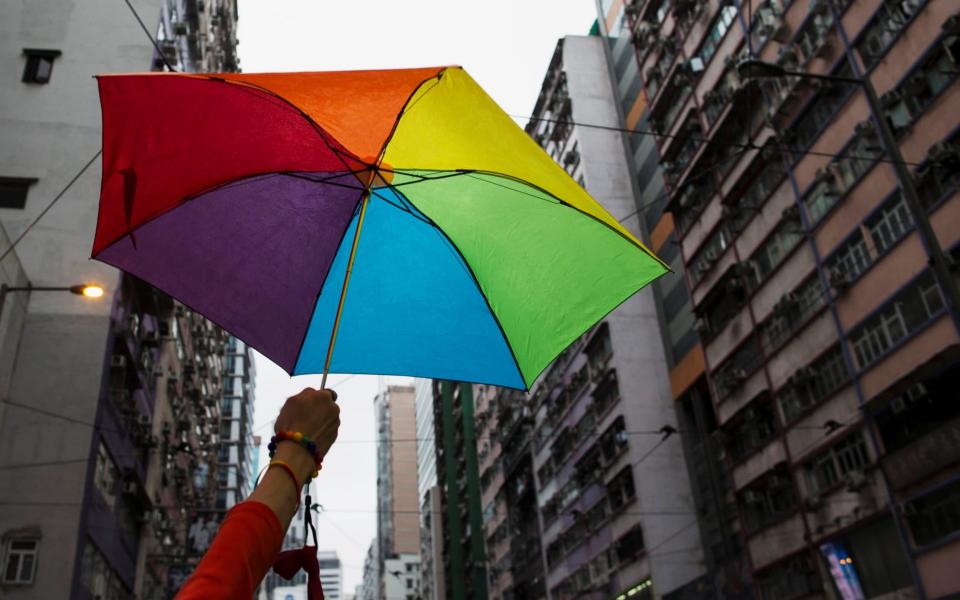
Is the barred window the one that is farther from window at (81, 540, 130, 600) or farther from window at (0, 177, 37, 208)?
window at (0, 177, 37, 208)

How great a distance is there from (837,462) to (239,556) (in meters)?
27.6

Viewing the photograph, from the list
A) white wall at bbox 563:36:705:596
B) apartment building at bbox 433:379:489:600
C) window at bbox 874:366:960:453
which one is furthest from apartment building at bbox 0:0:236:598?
apartment building at bbox 433:379:489:600

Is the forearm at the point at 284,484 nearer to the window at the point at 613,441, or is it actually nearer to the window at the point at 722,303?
the window at the point at 722,303

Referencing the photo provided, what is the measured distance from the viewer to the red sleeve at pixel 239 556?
1.53m

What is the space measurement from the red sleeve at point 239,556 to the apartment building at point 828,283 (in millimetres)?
13858

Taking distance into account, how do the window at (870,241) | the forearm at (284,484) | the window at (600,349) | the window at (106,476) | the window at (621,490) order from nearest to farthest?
1. the forearm at (284,484)
2. the window at (870,241)
3. the window at (106,476)
4. the window at (621,490)
5. the window at (600,349)

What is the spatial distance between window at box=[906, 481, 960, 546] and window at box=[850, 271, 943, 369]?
4123mm

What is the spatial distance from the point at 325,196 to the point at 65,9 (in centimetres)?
3426

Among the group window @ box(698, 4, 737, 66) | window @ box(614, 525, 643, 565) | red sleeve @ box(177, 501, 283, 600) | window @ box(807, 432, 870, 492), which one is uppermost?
window @ box(698, 4, 737, 66)

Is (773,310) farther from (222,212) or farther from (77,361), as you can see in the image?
(222,212)

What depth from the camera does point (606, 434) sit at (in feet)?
145

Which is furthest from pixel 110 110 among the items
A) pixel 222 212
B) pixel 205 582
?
pixel 205 582

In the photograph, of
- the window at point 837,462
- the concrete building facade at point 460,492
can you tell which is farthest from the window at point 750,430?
the concrete building facade at point 460,492

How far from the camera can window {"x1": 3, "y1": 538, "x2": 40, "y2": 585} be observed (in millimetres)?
23438
